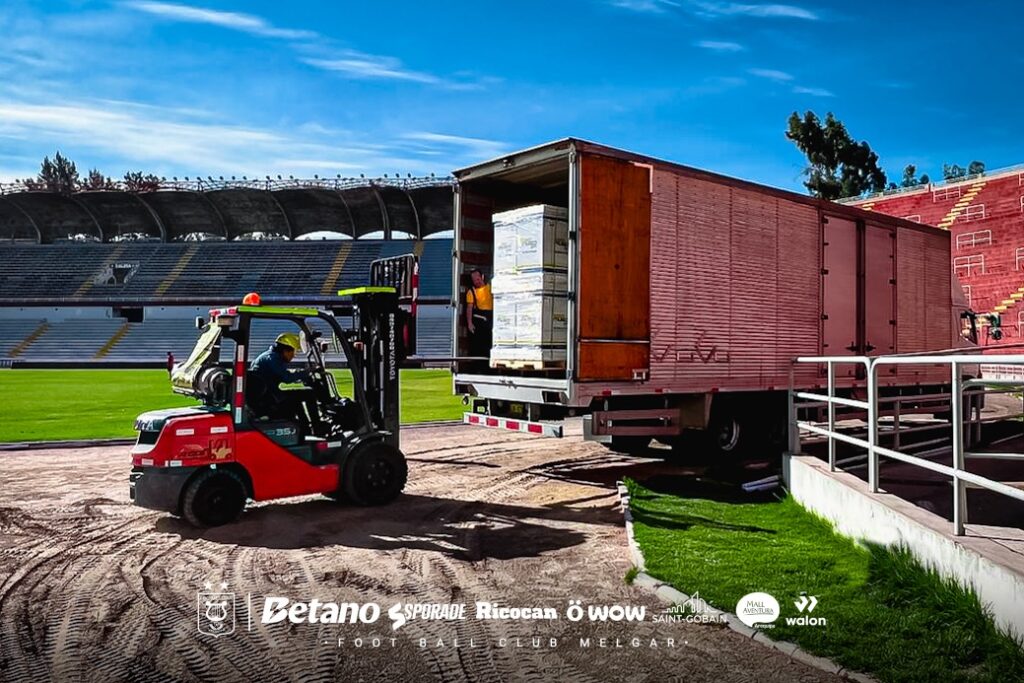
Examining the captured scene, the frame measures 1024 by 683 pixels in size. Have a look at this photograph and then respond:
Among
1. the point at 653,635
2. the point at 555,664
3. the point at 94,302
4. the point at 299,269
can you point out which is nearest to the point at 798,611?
the point at 653,635

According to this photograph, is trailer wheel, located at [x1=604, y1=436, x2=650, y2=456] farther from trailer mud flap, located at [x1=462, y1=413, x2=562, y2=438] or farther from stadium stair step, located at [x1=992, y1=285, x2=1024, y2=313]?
→ stadium stair step, located at [x1=992, y1=285, x2=1024, y2=313]

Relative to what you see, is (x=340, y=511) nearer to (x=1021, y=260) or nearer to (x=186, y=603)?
(x=186, y=603)

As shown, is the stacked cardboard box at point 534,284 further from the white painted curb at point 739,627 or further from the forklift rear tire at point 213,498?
the forklift rear tire at point 213,498

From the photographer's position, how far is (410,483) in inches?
384

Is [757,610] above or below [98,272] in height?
below

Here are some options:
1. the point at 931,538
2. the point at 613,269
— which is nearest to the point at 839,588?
the point at 931,538

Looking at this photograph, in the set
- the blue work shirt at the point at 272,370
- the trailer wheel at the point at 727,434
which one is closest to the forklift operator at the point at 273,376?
the blue work shirt at the point at 272,370

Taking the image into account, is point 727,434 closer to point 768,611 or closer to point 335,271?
point 768,611

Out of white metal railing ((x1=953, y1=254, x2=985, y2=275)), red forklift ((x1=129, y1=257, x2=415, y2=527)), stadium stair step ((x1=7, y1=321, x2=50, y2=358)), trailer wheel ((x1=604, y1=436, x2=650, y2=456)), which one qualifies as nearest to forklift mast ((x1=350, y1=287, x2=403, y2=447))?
red forklift ((x1=129, y1=257, x2=415, y2=527))

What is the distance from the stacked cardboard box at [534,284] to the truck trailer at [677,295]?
0.17 m

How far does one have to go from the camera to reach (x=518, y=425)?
31.4 ft

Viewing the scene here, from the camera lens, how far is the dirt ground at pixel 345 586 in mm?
4254

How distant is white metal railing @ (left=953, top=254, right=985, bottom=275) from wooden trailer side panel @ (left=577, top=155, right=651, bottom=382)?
1418 inches

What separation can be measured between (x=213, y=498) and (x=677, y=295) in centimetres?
586
